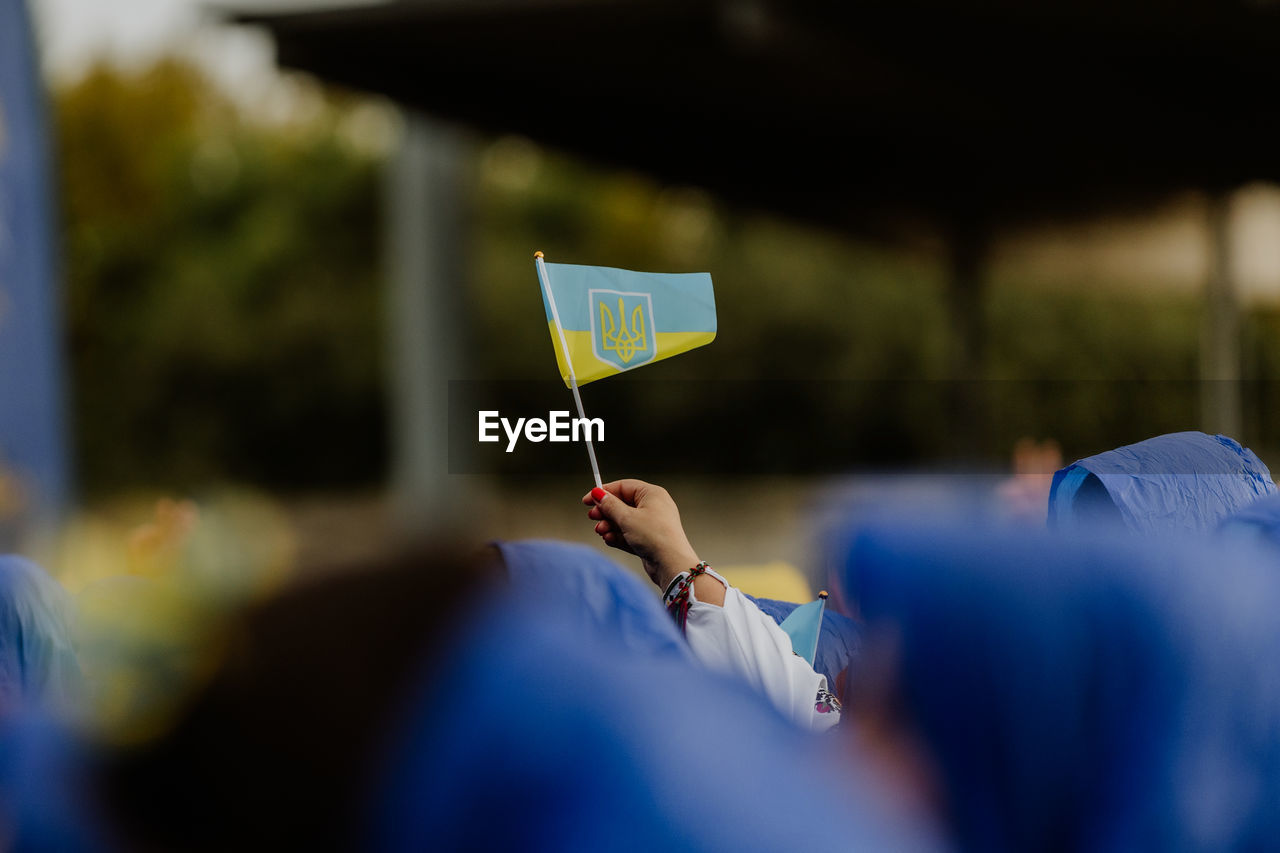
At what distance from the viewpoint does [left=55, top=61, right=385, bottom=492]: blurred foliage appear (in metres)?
12.5

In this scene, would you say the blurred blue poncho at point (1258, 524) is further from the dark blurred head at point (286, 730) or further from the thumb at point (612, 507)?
the dark blurred head at point (286, 730)

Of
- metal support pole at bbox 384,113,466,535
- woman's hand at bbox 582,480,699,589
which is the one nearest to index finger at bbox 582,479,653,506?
woman's hand at bbox 582,480,699,589

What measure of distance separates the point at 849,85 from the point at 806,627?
4999mm

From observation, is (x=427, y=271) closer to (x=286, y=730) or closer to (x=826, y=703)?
(x=826, y=703)

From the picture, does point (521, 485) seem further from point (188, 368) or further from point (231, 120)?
point (231, 120)

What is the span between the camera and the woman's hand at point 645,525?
1367 millimetres

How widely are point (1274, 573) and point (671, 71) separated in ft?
17.5

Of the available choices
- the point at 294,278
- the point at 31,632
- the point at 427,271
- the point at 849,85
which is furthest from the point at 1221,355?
the point at 294,278

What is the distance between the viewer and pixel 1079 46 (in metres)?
5.85

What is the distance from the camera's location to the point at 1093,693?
85cm

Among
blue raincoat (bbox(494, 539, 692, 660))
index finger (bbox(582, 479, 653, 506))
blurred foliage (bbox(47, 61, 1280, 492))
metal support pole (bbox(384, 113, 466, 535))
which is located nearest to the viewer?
blue raincoat (bbox(494, 539, 692, 660))

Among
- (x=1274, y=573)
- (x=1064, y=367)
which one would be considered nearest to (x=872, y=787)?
(x=1274, y=573)

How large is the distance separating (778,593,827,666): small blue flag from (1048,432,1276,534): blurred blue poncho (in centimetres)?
26

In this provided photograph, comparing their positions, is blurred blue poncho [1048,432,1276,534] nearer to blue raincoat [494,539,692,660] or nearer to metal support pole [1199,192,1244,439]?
metal support pole [1199,192,1244,439]
